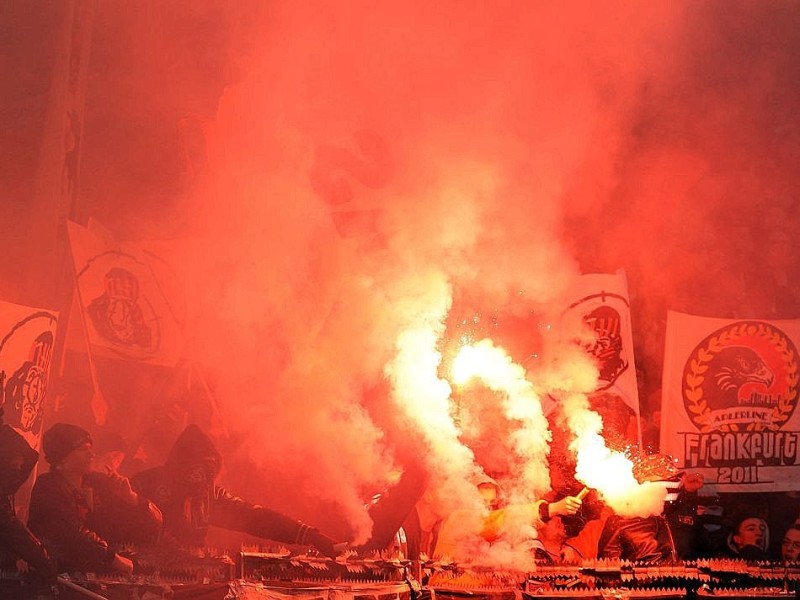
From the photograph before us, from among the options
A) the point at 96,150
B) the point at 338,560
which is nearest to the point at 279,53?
the point at 96,150

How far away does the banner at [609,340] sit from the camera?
5203 mm

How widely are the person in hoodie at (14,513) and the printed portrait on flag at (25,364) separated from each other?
0.06m

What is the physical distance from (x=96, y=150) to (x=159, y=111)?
0.44m

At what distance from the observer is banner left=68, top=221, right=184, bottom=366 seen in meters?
5.11

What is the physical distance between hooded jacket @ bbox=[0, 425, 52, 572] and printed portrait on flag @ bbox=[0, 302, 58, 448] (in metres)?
0.07

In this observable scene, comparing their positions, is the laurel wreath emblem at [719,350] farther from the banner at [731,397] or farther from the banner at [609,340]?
the banner at [609,340]

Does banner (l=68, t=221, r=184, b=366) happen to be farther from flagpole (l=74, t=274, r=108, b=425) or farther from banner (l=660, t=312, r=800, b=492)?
banner (l=660, t=312, r=800, b=492)

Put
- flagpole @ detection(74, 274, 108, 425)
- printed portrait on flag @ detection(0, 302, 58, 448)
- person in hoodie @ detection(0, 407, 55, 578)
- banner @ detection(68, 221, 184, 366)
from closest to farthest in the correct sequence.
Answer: person in hoodie @ detection(0, 407, 55, 578) → printed portrait on flag @ detection(0, 302, 58, 448) → flagpole @ detection(74, 274, 108, 425) → banner @ detection(68, 221, 184, 366)

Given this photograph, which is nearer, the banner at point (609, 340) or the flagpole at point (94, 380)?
the flagpole at point (94, 380)

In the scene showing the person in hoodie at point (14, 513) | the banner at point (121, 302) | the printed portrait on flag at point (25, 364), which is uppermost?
the banner at point (121, 302)

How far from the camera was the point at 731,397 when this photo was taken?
5.21 metres

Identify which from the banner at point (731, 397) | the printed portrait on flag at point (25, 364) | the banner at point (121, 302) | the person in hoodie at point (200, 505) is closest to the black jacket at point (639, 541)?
the banner at point (731, 397)

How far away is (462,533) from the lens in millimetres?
4914

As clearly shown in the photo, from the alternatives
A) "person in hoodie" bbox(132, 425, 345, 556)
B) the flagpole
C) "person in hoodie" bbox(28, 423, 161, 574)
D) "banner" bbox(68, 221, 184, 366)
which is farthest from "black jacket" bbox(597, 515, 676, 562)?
the flagpole
